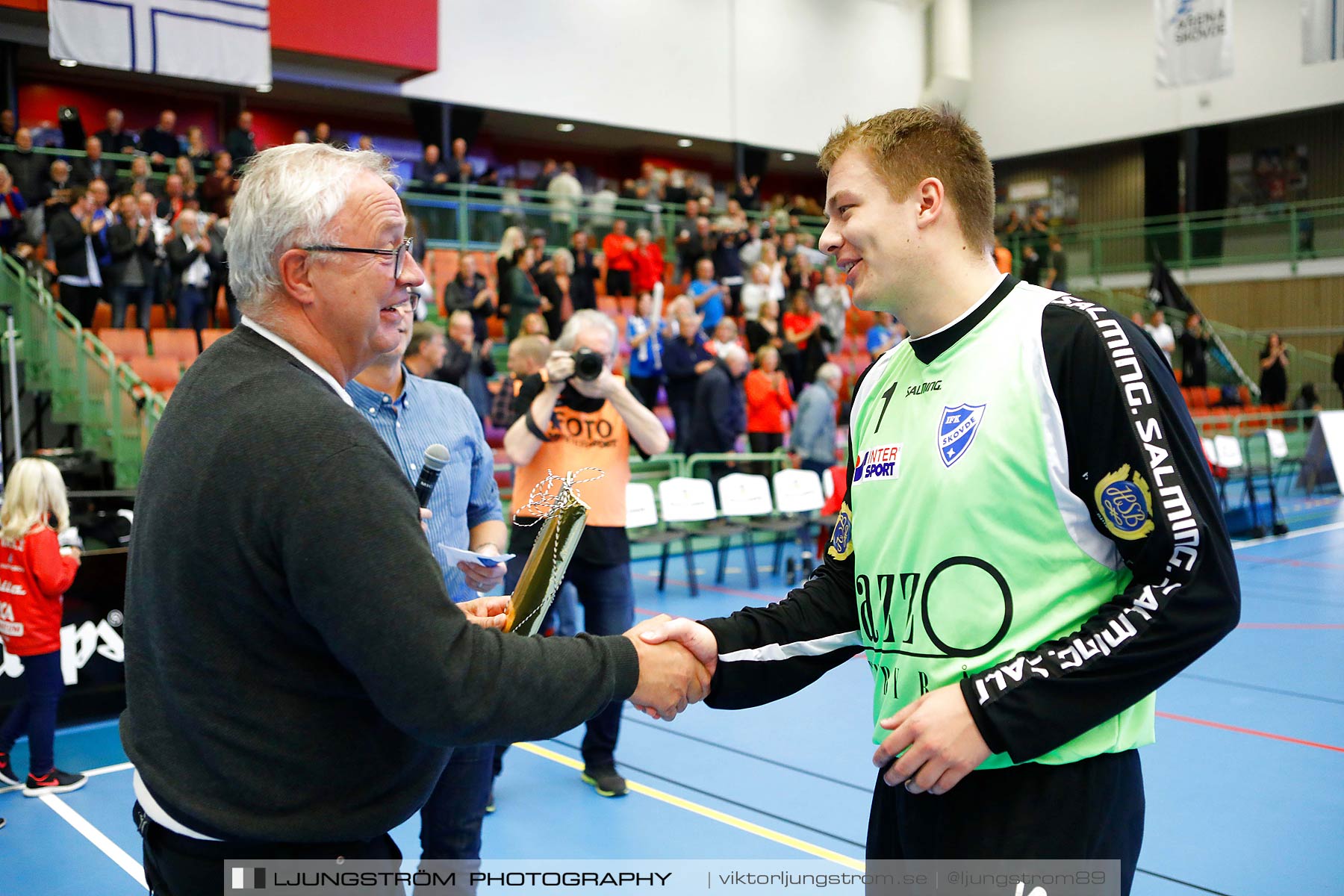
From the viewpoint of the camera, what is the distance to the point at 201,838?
1534mm

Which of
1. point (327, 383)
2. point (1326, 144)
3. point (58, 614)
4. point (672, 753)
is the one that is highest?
point (1326, 144)

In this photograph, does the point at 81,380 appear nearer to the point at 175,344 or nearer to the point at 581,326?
the point at 175,344

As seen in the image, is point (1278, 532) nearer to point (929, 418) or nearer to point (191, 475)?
point (929, 418)

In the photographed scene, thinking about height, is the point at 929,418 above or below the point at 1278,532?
above

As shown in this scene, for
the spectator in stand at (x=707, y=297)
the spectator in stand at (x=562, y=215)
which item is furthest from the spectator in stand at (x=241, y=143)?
the spectator in stand at (x=707, y=297)

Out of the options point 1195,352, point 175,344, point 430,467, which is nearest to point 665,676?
point 430,467

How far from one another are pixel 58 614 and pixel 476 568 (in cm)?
303

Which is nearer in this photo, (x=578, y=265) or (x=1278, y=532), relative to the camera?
(x=1278, y=532)

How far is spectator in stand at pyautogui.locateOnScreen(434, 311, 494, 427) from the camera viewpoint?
8484mm

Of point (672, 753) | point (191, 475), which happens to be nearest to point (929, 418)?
point (191, 475)

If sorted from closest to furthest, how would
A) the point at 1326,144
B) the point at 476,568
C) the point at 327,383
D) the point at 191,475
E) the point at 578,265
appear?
the point at 191,475, the point at 327,383, the point at 476,568, the point at 578,265, the point at 1326,144

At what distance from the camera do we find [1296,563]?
10289 mm

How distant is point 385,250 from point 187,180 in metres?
11.4

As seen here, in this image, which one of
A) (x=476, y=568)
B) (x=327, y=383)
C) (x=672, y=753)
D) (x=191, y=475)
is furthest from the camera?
(x=672, y=753)
